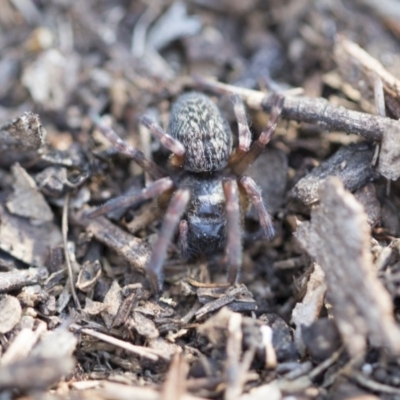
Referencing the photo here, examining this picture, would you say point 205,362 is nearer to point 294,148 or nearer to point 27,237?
point 27,237

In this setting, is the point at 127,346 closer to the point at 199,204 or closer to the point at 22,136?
the point at 199,204

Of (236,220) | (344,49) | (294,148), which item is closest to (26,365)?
→ (236,220)

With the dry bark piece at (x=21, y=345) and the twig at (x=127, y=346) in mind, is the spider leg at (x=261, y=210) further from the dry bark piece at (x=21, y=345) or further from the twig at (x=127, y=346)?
the dry bark piece at (x=21, y=345)

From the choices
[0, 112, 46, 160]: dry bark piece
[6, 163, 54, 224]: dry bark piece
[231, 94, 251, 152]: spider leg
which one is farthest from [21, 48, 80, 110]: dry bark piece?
[231, 94, 251, 152]: spider leg

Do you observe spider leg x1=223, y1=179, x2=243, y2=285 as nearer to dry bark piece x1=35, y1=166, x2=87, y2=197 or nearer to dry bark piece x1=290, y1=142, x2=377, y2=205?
dry bark piece x1=290, y1=142, x2=377, y2=205

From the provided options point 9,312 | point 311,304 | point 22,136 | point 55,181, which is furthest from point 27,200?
point 311,304

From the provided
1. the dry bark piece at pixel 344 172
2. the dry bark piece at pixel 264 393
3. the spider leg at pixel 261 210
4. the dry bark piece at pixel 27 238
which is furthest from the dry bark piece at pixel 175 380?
the dry bark piece at pixel 344 172
